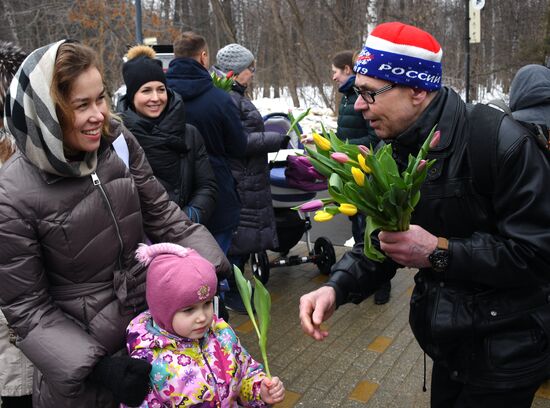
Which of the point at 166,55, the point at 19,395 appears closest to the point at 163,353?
the point at 19,395

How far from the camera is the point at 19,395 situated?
2.40 meters

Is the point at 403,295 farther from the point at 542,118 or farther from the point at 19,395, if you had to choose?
the point at 19,395

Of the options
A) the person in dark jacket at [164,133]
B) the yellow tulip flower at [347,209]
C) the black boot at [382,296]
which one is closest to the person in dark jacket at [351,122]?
the black boot at [382,296]

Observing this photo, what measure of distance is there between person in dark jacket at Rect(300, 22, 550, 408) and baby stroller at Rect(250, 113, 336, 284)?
3.28 metres

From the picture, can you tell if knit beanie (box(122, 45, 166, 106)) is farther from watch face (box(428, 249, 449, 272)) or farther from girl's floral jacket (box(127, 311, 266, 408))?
watch face (box(428, 249, 449, 272))

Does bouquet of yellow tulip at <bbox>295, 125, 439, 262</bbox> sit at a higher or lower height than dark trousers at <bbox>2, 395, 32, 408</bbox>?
higher

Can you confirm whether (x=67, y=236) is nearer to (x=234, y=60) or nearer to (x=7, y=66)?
(x=7, y=66)

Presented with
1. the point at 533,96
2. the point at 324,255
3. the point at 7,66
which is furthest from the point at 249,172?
the point at 7,66

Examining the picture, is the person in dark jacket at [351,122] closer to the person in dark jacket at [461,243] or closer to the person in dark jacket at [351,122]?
the person in dark jacket at [351,122]

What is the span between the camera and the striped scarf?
2008mm

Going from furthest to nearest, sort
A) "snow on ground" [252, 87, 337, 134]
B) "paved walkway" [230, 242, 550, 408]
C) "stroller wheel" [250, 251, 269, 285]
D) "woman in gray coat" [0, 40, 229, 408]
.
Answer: "snow on ground" [252, 87, 337, 134] → "stroller wheel" [250, 251, 269, 285] → "paved walkway" [230, 242, 550, 408] → "woman in gray coat" [0, 40, 229, 408]

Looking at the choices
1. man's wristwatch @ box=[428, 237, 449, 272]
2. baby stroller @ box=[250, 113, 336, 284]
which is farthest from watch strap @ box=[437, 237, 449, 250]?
baby stroller @ box=[250, 113, 336, 284]

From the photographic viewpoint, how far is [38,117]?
2.01m

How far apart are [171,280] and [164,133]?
Result: 179 cm
